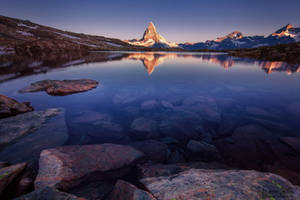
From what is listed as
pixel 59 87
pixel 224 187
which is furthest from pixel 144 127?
pixel 59 87

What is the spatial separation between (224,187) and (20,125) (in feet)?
30.2


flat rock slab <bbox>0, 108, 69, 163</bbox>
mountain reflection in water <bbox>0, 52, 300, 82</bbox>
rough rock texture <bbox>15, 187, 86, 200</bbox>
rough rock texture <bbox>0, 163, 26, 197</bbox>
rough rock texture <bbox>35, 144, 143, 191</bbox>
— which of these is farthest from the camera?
mountain reflection in water <bbox>0, 52, 300, 82</bbox>

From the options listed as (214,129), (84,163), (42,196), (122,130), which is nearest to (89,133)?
(122,130)

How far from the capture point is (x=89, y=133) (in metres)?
6.89

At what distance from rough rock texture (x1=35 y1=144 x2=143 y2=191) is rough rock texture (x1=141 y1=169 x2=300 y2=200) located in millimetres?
1557

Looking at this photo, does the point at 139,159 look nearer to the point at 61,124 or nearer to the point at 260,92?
the point at 61,124

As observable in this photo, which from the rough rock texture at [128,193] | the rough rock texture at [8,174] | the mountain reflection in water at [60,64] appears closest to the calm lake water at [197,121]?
the rough rock texture at [8,174]

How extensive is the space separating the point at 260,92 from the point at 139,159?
53.1 ft

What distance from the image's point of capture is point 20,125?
6.41 metres

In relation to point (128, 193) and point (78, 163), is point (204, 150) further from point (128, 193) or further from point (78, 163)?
point (78, 163)

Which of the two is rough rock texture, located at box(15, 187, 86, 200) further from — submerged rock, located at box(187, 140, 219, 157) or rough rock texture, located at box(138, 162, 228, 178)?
submerged rock, located at box(187, 140, 219, 157)

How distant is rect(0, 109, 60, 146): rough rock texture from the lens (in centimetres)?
562

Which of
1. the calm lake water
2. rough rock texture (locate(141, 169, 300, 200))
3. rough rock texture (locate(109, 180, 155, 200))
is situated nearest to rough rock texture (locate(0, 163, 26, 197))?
the calm lake water

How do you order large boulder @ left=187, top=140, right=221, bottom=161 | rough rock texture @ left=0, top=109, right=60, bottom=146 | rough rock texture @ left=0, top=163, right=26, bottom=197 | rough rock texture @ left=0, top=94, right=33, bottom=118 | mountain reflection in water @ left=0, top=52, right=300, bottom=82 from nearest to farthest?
rough rock texture @ left=0, top=163, right=26, bottom=197
large boulder @ left=187, top=140, right=221, bottom=161
rough rock texture @ left=0, top=109, right=60, bottom=146
rough rock texture @ left=0, top=94, right=33, bottom=118
mountain reflection in water @ left=0, top=52, right=300, bottom=82
